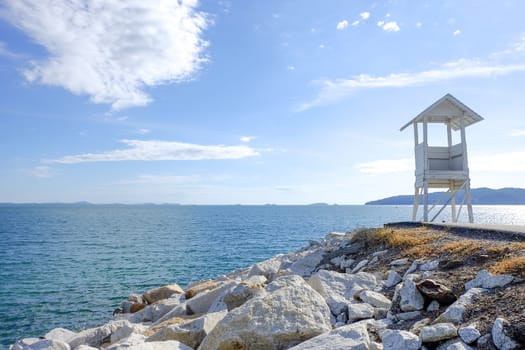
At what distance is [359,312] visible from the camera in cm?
604

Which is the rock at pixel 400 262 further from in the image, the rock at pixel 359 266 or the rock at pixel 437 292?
the rock at pixel 437 292

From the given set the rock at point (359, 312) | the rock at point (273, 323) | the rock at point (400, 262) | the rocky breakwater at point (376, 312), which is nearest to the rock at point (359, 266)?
the rocky breakwater at point (376, 312)

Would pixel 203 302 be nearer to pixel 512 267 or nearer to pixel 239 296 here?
pixel 239 296

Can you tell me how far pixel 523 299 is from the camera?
4.86 m

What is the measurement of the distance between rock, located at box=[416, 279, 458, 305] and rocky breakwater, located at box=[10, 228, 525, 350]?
14mm

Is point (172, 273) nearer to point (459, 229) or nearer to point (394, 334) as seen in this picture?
point (459, 229)

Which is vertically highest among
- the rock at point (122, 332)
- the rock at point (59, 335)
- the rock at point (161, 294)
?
the rock at point (122, 332)

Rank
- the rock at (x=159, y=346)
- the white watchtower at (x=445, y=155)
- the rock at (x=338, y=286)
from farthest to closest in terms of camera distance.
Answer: the white watchtower at (x=445, y=155)
the rock at (x=338, y=286)
the rock at (x=159, y=346)

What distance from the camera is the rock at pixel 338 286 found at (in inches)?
264

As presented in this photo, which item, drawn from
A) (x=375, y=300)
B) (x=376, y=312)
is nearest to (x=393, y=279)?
(x=375, y=300)

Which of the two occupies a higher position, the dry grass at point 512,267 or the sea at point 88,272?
the dry grass at point 512,267

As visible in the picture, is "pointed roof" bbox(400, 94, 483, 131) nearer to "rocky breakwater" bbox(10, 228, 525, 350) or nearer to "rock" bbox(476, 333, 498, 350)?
"rocky breakwater" bbox(10, 228, 525, 350)

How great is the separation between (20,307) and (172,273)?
964 cm

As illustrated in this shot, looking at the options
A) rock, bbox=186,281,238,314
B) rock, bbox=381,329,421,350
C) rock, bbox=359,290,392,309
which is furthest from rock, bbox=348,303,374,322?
rock, bbox=186,281,238,314
